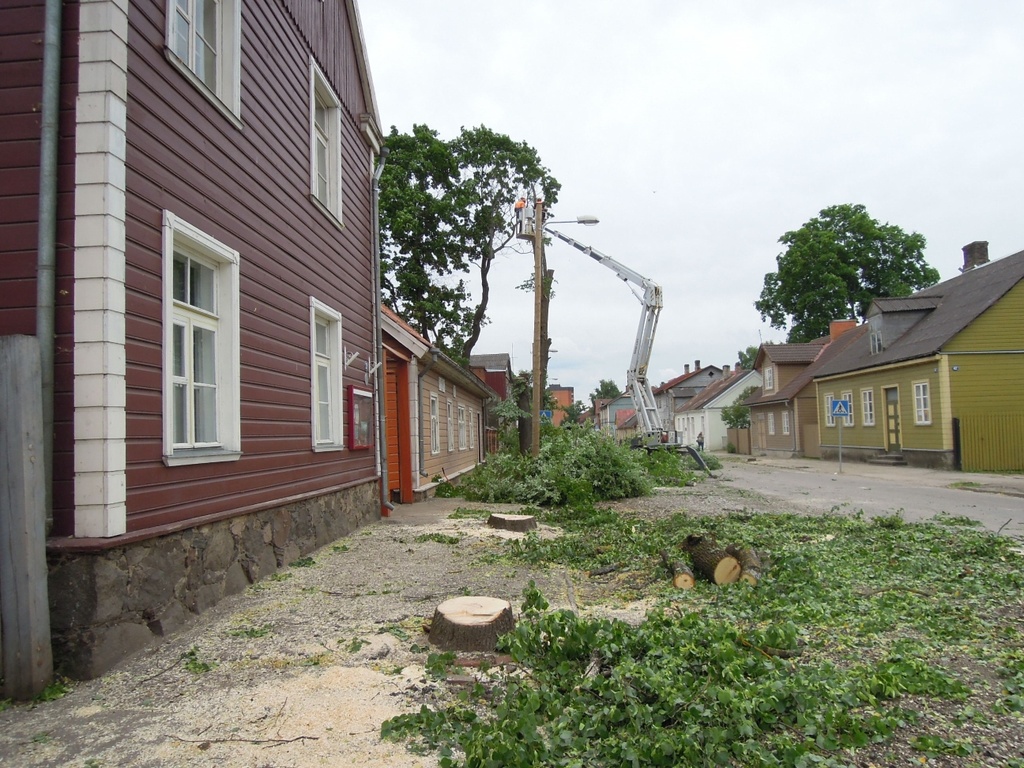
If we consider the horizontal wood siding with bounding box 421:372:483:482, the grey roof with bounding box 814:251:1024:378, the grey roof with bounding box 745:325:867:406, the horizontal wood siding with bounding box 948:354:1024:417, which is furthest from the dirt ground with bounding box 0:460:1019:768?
the grey roof with bounding box 745:325:867:406

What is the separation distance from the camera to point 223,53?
6.59 meters

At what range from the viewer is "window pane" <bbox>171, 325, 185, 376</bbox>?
18.2 feet

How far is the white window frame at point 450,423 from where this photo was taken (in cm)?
1848

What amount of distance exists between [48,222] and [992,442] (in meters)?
23.8

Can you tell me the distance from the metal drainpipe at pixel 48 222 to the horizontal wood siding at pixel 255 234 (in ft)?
1.45

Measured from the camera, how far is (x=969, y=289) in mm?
25609

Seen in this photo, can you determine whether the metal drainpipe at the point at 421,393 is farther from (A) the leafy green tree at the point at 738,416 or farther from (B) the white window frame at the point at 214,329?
(A) the leafy green tree at the point at 738,416

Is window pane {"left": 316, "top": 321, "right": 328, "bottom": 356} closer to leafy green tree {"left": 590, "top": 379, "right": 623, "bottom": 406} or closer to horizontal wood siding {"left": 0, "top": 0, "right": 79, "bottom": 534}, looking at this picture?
horizontal wood siding {"left": 0, "top": 0, "right": 79, "bottom": 534}

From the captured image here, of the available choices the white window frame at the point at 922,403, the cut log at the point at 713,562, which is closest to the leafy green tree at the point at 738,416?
the white window frame at the point at 922,403

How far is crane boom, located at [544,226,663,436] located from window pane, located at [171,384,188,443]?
1777 centimetres

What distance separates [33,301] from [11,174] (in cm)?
78

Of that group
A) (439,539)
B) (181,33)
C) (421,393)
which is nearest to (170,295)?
(181,33)

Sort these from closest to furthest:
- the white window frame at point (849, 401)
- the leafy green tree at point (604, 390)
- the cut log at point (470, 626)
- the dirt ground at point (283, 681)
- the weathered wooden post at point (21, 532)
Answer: the dirt ground at point (283, 681)
the weathered wooden post at point (21, 532)
the cut log at point (470, 626)
the white window frame at point (849, 401)
the leafy green tree at point (604, 390)

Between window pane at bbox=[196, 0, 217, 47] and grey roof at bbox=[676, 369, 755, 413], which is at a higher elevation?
window pane at bbox=[196, 0, 217, 47]
